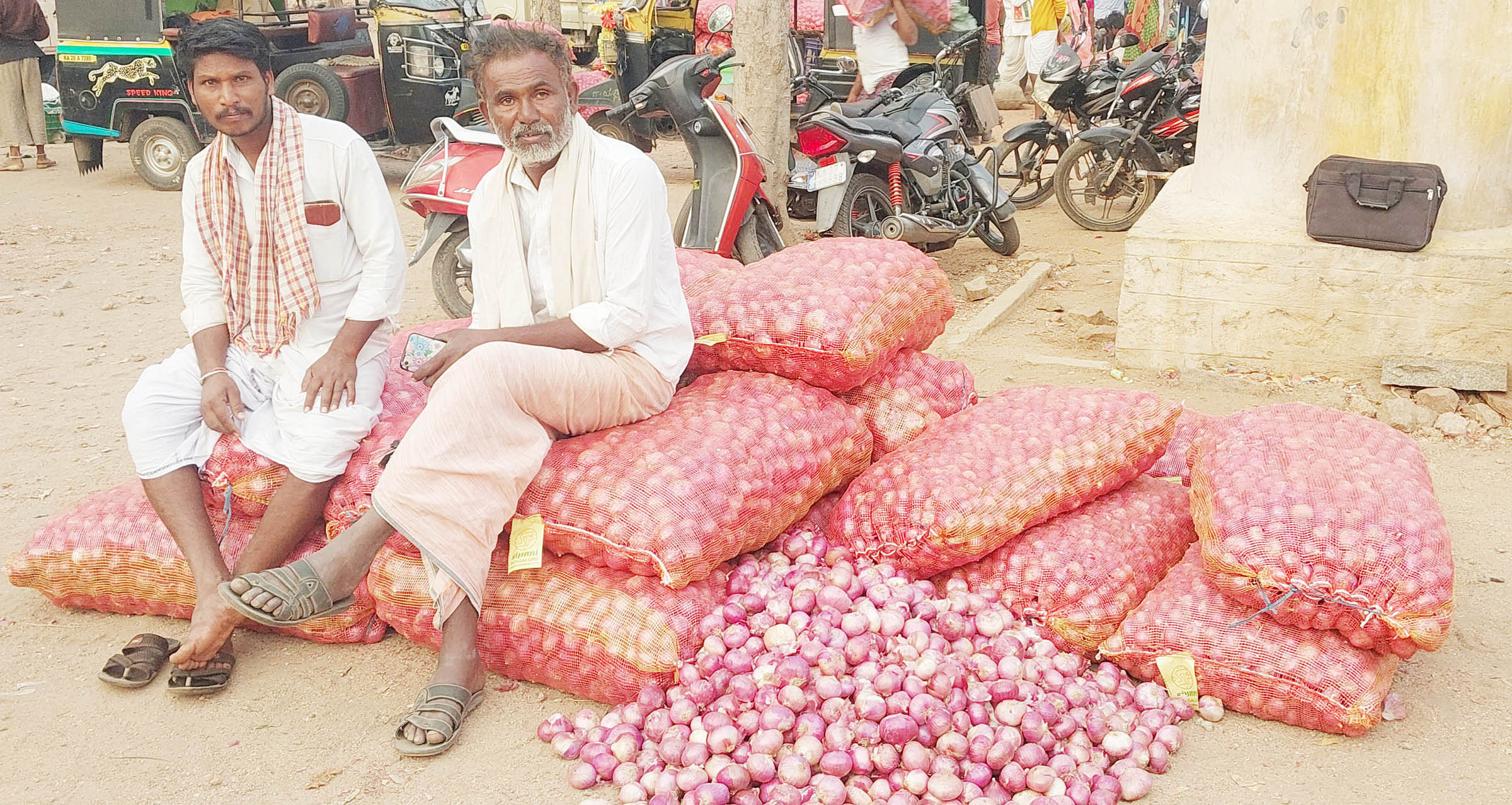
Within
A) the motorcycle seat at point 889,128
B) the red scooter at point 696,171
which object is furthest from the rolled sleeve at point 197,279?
the motorcycle seat at point 889,128

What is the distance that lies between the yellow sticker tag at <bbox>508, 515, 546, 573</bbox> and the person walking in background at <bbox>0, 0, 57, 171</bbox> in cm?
948

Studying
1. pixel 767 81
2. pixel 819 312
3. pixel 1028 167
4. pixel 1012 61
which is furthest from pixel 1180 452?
pixel 1012 61

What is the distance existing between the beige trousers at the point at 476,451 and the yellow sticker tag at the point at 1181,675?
1.47 metres

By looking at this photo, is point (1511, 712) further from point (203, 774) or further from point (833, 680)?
point (203, 774)

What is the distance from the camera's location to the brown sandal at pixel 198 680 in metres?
2.83

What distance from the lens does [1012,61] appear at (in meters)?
14.4

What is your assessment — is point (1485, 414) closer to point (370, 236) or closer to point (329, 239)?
point (370, 236)

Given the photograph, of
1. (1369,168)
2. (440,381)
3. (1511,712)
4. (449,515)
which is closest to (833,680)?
(449,515)

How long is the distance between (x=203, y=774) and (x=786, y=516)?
1.48m

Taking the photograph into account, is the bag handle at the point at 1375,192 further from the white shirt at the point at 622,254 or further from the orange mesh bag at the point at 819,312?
the white shirt at the point at 622,254

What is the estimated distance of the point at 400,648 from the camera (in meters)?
3.07

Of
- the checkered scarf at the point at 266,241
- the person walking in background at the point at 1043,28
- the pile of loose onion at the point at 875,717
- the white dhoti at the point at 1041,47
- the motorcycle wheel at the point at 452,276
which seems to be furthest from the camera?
the white dhoti at the point at 1041,47

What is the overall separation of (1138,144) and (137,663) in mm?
6615

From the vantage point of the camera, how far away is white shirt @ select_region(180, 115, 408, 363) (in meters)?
3.14
